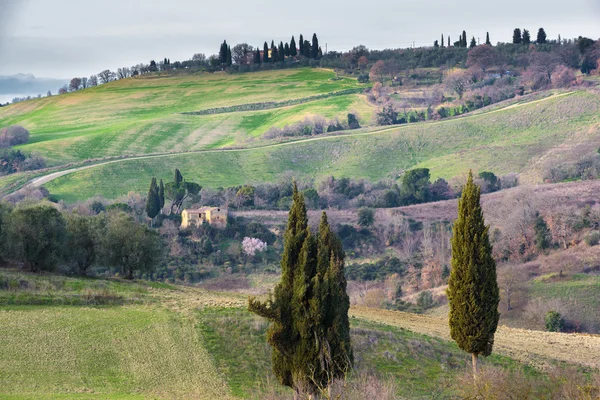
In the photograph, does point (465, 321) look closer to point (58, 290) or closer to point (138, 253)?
point (58, 290)

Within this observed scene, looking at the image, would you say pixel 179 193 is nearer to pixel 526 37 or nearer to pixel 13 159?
pixel 13 159

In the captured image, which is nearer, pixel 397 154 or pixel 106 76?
pixel 397 154

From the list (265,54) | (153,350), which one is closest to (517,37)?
(265,54)

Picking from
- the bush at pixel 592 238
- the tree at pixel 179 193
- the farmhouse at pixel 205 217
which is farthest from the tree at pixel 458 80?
the bush at pixel 592 238

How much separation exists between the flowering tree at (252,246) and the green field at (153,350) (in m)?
37.0

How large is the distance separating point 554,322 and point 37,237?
89.4 feet

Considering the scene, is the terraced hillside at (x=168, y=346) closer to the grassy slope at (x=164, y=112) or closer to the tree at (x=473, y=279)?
the tree at (x=473, y=279)

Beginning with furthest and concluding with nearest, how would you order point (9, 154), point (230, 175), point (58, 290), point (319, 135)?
point (319, 135)
point (9, 154)
point (230, 175)
point (58, 290)

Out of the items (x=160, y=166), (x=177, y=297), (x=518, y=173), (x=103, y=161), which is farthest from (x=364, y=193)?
(x=177, y=297)

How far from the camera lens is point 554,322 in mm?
49438

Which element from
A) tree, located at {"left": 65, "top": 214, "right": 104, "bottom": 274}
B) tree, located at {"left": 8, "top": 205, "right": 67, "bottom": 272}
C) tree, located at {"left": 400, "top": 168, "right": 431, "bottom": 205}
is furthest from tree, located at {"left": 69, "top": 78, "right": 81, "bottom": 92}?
tree, located at {"left": 8, "top": 205, "right": 67, "bottom": 272}

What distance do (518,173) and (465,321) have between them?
79.6 m

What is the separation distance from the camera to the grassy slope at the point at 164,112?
128 m

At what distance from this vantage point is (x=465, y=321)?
2573 cm
